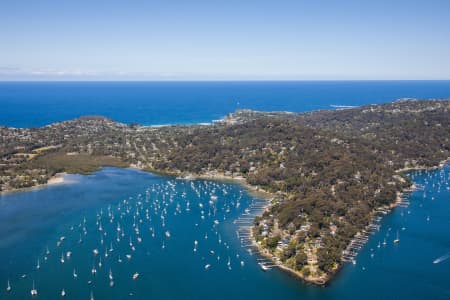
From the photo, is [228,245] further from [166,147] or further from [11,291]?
[166,147]

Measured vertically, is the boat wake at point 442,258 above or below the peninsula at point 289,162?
below

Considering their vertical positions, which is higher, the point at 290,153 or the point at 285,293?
the point at 290,153

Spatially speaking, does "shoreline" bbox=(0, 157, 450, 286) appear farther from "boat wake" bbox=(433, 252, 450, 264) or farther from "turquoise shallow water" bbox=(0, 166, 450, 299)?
"boat wake" bbox=(433, 252, 450, 264)

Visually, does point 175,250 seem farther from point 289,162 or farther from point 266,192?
point 289,162

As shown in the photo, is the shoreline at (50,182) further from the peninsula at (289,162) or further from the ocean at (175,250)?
the ocean at (175,250)

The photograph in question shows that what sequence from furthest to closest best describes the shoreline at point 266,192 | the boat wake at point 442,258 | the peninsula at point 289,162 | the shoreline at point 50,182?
the shoreline at point 50,182
the peninsula at point 289,162
the boat wake at point 442,258
the shoreline at point 266,192

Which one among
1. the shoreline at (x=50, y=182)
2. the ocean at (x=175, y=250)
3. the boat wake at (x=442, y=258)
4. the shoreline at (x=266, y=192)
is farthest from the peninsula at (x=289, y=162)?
the boat wake at (x=442, y=258)

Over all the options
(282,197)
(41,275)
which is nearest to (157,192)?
(282,197)
